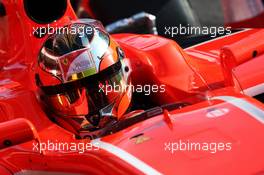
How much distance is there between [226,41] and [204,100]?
882 millimetres

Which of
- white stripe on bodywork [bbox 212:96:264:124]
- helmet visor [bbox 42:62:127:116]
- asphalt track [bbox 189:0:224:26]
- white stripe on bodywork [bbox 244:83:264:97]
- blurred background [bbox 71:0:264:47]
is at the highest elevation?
helmet visor [bbox 42:62:127:116]

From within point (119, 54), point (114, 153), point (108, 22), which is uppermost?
point (119, 54)

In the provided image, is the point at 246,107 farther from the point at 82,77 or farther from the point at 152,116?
the point at 82,77

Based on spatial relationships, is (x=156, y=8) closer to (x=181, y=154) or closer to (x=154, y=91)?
(x=154, y=91)

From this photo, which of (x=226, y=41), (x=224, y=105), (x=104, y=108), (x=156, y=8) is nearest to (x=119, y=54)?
(x=104, y=108)

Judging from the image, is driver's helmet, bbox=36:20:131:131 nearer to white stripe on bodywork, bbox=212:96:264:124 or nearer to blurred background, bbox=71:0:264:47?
white stripe on bodywork, bbox=212:96:264:124

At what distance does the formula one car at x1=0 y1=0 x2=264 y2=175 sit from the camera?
2.15 meters

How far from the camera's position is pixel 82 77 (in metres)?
2.41

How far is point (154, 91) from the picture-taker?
2.77 metres

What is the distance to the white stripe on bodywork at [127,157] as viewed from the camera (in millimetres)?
2092

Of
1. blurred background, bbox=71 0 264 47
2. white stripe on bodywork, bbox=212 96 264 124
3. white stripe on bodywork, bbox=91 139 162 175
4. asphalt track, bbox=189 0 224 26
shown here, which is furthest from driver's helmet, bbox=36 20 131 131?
asphalt track, bbox=189 0 224 26

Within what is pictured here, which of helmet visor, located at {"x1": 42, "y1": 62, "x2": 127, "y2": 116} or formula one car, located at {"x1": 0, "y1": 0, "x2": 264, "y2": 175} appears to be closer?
formula one car, located at {"x1": 0, "y1": 0, "x2": 264, "y2": 175}

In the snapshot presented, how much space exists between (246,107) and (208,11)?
131 inches

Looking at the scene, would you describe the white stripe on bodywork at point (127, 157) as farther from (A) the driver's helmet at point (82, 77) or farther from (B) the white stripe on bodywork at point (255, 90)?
(B) the white stripe on bodywork at point (255, 90)
